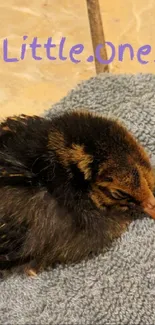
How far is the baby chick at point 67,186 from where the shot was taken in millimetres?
883

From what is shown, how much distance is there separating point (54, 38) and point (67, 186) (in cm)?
98

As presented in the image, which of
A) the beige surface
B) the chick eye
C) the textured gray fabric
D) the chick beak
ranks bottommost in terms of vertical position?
the textured gray fabric

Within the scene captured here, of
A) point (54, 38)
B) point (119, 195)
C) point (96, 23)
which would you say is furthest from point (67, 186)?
point (54, 38)

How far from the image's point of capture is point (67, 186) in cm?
90

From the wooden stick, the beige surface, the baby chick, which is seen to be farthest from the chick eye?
the beige surface

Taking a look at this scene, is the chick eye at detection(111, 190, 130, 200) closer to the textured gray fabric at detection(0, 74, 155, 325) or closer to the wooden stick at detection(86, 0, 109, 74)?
the textured gray fabric at detection(0, 74, 155, 325)

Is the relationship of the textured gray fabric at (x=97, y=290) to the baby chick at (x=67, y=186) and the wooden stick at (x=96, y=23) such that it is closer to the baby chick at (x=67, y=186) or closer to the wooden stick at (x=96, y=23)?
the baby chick at (x=67, y=186)

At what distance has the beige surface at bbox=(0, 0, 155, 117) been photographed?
1.65 metres

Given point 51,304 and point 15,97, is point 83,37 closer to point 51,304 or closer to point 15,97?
point 15,97

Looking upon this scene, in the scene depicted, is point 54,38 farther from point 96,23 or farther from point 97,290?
point 97,290

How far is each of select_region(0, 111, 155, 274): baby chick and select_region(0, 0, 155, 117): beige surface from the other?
2.29 feet

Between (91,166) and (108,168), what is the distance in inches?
1.0

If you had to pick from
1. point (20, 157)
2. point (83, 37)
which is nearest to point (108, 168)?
point (20, 157)

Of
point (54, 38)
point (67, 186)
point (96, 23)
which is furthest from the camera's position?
point (54, 38)
